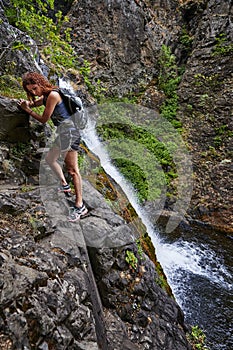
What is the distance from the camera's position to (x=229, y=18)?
1388 cm

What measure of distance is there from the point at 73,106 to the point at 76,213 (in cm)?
160

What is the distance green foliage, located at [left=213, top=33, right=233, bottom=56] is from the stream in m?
10.2

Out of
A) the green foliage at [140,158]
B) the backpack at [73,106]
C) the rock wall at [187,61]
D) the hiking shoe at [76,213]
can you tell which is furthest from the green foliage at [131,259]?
the rock wall at [187,61]

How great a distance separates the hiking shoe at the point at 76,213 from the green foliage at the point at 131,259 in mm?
989

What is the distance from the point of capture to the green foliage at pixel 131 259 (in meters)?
3.89

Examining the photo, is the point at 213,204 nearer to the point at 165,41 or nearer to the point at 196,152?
the point at 196,152

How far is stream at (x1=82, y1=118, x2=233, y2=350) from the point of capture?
5293mm

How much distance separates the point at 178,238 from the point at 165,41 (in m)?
14.0

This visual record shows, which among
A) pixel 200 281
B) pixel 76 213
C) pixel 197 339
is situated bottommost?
pixel 197 339

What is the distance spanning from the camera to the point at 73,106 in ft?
10.8

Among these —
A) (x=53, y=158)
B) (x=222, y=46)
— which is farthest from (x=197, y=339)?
(x=222, y=46)

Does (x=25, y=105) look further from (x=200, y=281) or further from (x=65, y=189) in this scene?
(x=200, y=281)

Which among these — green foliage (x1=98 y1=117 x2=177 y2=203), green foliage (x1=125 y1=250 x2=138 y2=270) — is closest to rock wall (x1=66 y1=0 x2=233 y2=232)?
green foliage (x1=98 y1=117 x2=177 y2=203)

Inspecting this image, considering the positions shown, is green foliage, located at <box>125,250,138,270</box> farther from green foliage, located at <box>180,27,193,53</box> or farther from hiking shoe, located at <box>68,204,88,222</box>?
green foliage, located at <box>180,27,193,53</box>
